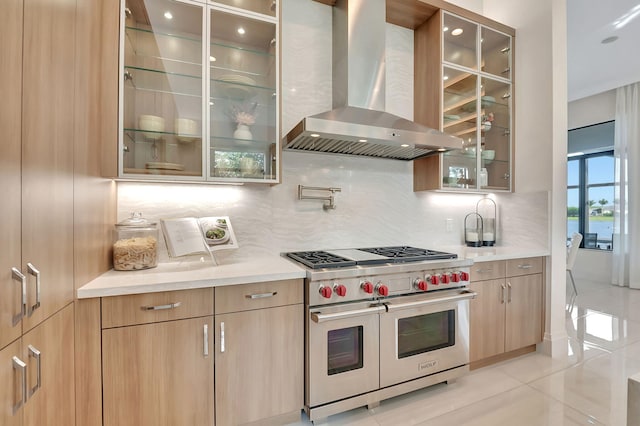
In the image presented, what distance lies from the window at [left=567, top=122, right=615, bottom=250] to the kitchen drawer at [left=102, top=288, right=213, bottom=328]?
6680 millimetres

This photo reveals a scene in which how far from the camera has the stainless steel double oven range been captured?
5.59 ft

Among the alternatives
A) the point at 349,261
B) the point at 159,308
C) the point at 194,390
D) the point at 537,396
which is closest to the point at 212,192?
the point at 159,308

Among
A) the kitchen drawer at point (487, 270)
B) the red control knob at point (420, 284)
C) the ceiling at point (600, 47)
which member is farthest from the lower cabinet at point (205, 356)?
the ceiling at point (600, 47)

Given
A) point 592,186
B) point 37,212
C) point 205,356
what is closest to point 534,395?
point 205,356

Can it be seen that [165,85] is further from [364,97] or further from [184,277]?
[364,97]

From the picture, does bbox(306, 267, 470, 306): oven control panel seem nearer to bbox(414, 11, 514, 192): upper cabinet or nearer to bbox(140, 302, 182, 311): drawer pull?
bbox(140, 302, 182, 311): drawer pull

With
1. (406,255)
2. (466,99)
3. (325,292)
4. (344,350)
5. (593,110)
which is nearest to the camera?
(325,292)

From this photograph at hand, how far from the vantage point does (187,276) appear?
1.54 meters

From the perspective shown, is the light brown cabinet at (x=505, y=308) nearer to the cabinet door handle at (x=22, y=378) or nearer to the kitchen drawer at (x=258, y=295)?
the kitchen drawer at (x=258, y=295)

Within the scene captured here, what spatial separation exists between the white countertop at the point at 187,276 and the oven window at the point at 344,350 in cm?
45

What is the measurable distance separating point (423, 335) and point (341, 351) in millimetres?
633

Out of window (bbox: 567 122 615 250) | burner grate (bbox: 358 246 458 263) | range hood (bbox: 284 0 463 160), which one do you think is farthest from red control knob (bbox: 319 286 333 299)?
window (bbox: 567 122 615 250)

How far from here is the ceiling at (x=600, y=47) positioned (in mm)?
3082

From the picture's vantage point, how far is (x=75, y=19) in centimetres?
129
